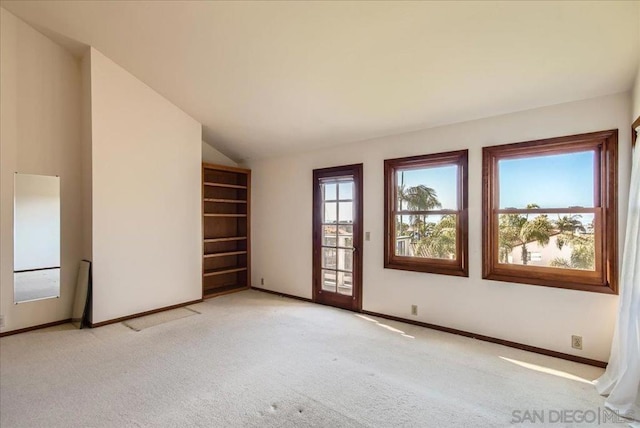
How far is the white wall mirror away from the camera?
3789 mm

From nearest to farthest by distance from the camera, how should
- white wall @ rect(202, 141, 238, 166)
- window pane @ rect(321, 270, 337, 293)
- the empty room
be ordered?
the empty room
window pane @ rect(321, 270, 337, 293)
white wall @ rect(202, 141, 238, 166)

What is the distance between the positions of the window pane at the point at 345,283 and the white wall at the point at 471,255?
11.3 inches

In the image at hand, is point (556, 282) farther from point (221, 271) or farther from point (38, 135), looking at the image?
point (38, 135)

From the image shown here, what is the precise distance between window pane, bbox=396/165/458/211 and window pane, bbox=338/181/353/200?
2.41 ft

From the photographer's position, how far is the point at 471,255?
3539mm

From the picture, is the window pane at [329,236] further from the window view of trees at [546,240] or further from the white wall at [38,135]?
the white wall at [38,135]

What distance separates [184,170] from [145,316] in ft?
7.14

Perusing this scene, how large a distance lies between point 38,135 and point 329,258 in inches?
164

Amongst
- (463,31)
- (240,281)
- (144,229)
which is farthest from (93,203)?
(463,31)

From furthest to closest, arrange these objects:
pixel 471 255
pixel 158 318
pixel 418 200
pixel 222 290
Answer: pixel 222 290, pixel 158 318, pixel 418 200, pixel 471 255

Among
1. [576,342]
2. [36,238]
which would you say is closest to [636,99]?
[576,342]

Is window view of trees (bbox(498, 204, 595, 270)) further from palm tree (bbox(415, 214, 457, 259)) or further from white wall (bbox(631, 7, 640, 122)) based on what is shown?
white wall (bbox(631, 7, 640, 122))

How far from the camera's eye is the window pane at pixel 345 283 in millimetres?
4652

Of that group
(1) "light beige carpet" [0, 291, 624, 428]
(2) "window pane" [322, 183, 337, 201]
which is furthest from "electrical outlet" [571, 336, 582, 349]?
(2) "window pane" [322, 183, 337, 201]
